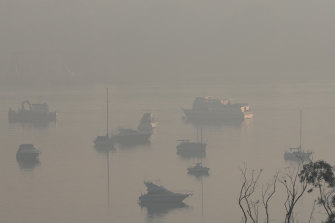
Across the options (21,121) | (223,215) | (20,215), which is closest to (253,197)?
(223,215)

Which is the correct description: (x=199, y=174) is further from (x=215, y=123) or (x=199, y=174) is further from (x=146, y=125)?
(x=215, y=123)

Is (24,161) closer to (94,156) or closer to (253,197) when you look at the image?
(94,156)

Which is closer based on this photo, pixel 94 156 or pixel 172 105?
pixel 94 156

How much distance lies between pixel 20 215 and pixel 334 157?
79.6 ft

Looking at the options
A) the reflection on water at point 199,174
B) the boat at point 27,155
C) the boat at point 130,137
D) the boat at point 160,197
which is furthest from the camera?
the boat at point 130,137

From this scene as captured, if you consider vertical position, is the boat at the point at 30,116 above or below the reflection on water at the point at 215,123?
above

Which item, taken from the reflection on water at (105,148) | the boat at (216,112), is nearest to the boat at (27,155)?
the reflection on water at (105,148)

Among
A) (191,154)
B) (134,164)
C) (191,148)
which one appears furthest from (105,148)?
(134,164)

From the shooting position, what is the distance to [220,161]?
4984 cm

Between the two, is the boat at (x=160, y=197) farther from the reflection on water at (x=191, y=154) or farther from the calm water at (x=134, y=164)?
the reflection on water at (x=191, y=154)

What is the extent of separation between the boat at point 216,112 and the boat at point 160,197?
45.9 meters

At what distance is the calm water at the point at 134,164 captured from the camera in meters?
34.7

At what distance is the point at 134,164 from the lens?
49.1 m

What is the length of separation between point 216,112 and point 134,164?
3649 centimetres
